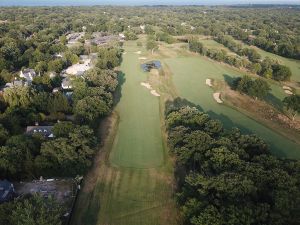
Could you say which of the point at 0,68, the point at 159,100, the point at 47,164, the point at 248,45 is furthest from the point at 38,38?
the point at 47,164

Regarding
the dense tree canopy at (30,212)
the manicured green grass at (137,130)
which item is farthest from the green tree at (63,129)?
the dense tree canopy at (30,212)

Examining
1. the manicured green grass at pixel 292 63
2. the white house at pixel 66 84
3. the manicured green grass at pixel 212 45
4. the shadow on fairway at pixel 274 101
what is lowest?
the manicured green grass at pixel 292 63

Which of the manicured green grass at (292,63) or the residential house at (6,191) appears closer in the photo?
the residential house at (6,191)

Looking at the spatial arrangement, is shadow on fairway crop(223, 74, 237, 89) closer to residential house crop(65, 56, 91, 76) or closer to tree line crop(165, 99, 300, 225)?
tree line crop(165, 99, 300, 225)

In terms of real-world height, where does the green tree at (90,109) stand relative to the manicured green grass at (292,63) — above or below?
above

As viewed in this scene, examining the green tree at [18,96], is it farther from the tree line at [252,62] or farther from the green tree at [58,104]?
the tree line at [252,62]

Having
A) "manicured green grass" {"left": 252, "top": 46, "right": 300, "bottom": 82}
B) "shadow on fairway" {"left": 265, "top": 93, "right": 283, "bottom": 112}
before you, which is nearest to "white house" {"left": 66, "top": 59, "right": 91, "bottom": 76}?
"shadow on fairway" {"left": 265, "top": 93, "right": 283, "bottom": 112}

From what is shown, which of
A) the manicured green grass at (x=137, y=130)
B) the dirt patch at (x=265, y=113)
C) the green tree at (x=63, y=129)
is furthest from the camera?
the dirt patch at (x=265, y=113)
